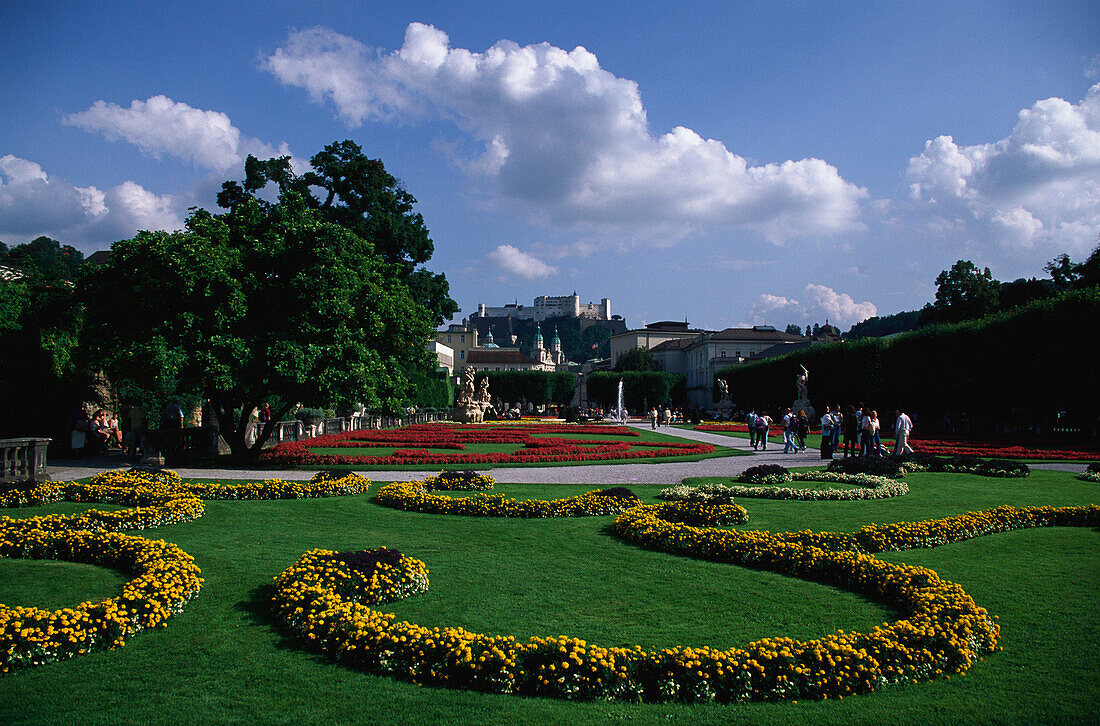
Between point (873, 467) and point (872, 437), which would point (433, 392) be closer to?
point (872, 437)

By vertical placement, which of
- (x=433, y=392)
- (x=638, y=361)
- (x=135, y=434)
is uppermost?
(x=638, y=361)

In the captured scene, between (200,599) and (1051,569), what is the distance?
9482 mm

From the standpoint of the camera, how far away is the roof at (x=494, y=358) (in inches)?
5034

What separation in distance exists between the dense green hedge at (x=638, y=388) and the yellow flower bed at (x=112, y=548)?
71831 mm

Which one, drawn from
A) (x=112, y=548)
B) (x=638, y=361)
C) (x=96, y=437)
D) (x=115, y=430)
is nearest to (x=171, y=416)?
(x=96, y=437)

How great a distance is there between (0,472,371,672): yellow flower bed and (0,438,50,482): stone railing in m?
1.66

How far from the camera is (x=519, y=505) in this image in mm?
11781

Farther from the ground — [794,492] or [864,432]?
[864,432]

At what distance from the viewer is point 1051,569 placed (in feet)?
26.7

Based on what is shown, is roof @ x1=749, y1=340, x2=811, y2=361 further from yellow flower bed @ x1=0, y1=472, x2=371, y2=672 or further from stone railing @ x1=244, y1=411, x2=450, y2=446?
yellow flower bed @ x1=0, y1=472, x2=371, y2=672

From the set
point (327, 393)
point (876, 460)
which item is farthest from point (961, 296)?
point (327, 393)

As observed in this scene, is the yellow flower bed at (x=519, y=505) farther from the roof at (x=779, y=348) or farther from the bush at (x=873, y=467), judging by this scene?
the roof at (x=779, y=348)

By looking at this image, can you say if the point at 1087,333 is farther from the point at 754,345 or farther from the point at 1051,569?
the point at 754,345

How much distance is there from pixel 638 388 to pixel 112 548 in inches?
3108
